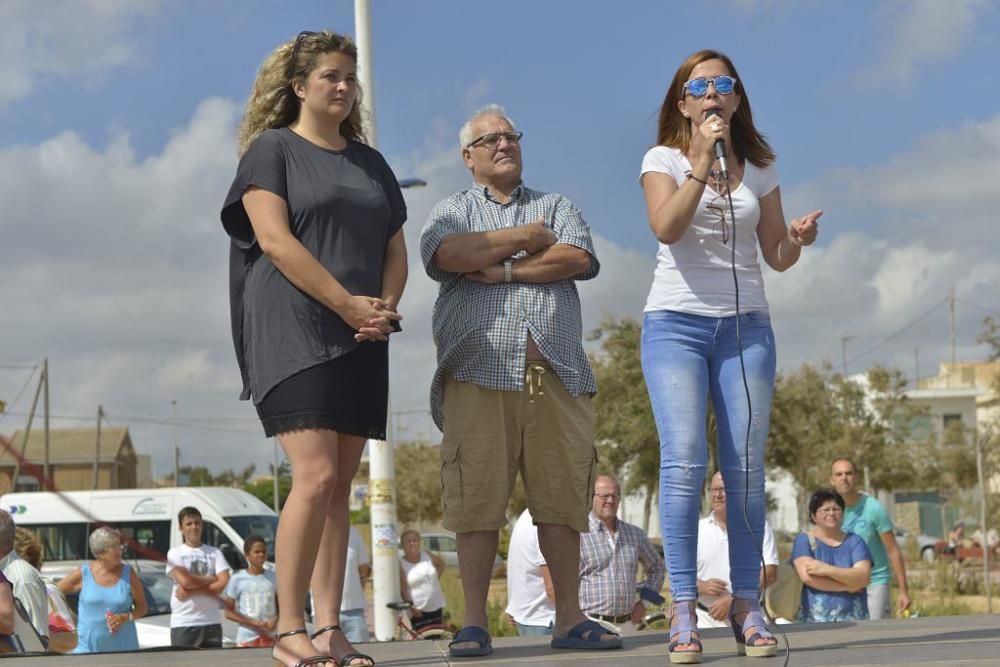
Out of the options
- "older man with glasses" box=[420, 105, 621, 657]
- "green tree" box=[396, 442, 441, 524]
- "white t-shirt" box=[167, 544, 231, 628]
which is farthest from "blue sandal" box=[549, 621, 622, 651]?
"green tree" box=[396, 442, 441, 524]

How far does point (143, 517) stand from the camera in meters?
22.4

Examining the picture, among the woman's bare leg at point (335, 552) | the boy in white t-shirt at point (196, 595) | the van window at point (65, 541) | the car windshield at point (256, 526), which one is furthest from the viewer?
the van window at point (65, 541)

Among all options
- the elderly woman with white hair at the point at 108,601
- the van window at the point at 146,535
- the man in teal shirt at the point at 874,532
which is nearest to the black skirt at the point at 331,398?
the man in teal shirt at the point at 874,532

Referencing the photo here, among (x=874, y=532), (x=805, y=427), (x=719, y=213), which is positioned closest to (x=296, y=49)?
(x=719, y=213)

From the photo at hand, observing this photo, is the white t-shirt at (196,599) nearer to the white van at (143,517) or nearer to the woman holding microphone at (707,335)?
the white van at (143,517)

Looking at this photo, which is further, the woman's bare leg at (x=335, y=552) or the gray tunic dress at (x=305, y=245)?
the woman's bare leg at (x=335, y=552)

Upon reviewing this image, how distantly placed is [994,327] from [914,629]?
91.8 feet

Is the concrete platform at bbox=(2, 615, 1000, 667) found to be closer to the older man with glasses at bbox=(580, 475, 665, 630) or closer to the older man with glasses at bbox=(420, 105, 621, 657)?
the older man with glasses at bbox=(420, 105, 621, 657)

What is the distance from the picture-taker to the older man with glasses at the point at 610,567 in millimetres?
9016

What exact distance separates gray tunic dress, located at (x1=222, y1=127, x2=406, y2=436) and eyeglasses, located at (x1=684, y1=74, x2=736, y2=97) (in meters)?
1.24

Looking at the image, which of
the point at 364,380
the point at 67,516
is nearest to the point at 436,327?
the point at 364,380

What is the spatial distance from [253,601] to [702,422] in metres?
8.59

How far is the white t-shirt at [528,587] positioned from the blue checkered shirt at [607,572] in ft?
1.41

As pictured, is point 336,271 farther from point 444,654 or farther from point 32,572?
point 32,572
